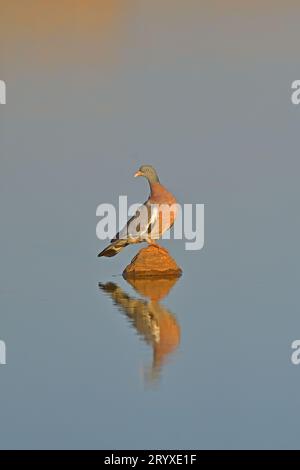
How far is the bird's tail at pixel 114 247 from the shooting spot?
1460 centimetres

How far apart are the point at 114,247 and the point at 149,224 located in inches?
19.5

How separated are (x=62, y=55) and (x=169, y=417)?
21.0 m

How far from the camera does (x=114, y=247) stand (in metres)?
14.7

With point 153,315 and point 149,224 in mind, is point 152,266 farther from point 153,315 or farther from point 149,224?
point 153,315

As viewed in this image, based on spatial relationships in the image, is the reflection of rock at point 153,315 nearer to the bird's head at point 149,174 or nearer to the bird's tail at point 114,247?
the bird's tail at point 114,247

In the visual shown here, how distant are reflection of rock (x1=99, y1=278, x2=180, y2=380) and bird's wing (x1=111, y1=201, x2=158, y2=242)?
2.27ft

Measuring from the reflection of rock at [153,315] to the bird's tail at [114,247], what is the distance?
2.55 feet

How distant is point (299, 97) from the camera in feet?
74.8

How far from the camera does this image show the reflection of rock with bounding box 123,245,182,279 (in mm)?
13992

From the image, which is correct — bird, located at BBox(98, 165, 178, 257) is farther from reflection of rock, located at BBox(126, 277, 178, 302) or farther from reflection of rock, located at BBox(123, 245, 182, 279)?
reflection of rock, located at BBox(126, 277, 178, 302)

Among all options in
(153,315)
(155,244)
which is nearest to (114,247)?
(155,244)

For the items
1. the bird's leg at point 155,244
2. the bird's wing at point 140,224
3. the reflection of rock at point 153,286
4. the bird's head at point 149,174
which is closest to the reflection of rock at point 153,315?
the reflection of rock at point 153,286

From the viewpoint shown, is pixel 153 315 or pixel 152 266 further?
pixel 152 266

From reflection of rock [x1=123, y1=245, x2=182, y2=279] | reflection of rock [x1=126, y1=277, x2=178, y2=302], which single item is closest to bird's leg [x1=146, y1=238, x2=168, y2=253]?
reflection of rock [x1=123, y1=245, x2=182, y2=279]
